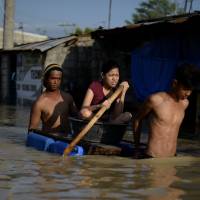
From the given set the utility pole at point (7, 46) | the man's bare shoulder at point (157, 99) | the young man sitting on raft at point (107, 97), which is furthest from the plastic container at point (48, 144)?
the utility pole at point (7, 46)

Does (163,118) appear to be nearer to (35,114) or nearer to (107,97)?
(107,97)

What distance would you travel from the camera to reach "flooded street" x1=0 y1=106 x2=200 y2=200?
4.14 meters

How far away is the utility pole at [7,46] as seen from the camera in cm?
2298

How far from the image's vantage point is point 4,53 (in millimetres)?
22797

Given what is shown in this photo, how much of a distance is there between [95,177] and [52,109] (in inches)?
101

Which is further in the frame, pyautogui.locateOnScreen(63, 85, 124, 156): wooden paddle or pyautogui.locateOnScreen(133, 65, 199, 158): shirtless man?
pyautogui.locateOnScreen(63, 85, 124, 156): wooden paddle

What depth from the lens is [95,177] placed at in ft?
16.0

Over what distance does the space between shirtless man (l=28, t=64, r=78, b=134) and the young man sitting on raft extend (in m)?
0.74

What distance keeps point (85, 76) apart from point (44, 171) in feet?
49.3

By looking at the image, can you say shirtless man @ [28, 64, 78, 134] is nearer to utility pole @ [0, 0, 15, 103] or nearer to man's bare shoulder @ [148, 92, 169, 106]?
man's bare shoulder @ [148, 92, 169, 106]

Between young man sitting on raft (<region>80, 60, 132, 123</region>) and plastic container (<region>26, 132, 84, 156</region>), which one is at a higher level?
young man sitting on raft (<region>80, 60, 132, 123</region>)

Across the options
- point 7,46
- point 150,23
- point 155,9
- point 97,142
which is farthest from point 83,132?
point 155,9

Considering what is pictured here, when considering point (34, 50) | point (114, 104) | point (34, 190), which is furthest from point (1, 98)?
point (34, 190)

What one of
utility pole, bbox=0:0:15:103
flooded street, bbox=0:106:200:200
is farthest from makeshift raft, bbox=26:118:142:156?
utility pole, bbox=0:0:15:103
